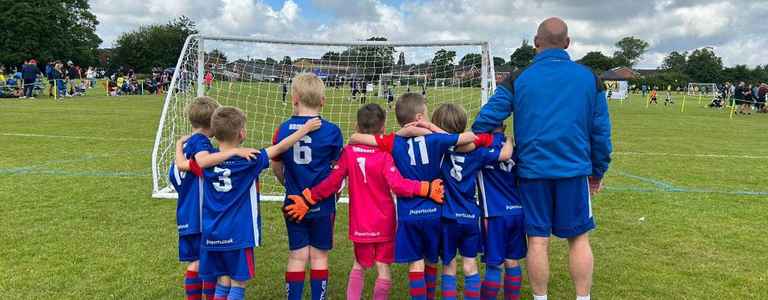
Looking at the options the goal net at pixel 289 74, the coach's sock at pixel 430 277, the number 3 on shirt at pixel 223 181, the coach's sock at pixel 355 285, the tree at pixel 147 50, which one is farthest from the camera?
the tree at pixel 147 50

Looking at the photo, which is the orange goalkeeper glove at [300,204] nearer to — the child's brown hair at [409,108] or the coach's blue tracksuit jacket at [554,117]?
the child's brown hair at [409,108]

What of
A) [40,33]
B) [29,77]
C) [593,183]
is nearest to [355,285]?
[593,183]

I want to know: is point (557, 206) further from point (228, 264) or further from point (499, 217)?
point (228, 264)

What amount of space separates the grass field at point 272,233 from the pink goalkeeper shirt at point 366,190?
3.02 feet

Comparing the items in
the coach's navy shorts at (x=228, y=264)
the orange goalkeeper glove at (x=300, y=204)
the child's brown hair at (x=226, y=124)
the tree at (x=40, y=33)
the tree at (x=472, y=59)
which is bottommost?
the coach's navy shorts at (x=228, y=264)

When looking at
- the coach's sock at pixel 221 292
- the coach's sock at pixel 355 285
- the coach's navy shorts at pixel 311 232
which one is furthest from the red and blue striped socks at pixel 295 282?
the coach's sock at pixel 221 292

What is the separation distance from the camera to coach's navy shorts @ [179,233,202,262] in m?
3.65

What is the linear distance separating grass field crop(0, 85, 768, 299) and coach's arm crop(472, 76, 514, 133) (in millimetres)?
1611

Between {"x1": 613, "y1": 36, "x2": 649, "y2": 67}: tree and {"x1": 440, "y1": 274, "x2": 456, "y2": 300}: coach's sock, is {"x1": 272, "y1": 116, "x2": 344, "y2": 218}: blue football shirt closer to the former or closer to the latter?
{"x1": 440, "y1": 274, "x2": 456, "y2": 300}: coach's sock

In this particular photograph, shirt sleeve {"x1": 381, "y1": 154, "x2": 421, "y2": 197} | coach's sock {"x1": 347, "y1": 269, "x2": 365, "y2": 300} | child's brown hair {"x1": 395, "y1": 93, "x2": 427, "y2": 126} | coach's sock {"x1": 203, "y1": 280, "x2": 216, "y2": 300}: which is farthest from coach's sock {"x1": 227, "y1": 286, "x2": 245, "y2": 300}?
child's brown hair {"x1": 395, "y1": 93, "x2": 427, "y2": 126}

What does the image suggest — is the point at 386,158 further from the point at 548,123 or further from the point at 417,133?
the point at 548,123

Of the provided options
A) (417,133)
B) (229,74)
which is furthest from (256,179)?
(229,74)

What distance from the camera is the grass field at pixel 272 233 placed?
446 centimetres

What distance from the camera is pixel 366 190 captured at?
365 centimetres
